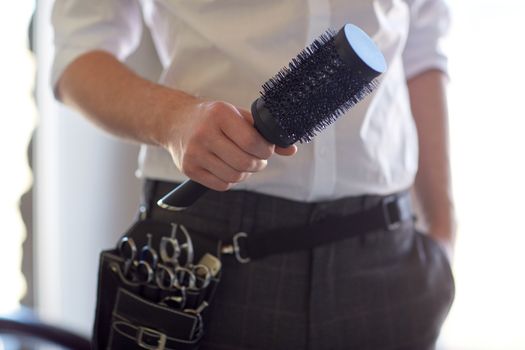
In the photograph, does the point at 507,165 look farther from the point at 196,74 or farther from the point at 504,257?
the point at 196,74

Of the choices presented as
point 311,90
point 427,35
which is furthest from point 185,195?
point 427,35

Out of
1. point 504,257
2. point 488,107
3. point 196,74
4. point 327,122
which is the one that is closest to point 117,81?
point 196,74

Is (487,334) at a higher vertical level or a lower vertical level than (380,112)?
lower

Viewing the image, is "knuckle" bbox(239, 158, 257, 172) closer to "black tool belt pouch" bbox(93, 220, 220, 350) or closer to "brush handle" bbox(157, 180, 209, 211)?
"brush handle" bbox(157, 180, 209, 211)

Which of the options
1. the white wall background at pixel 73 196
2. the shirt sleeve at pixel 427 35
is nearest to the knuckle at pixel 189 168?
the shirt sleeve at pixel 427 35

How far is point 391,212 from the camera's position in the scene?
0.67 meters

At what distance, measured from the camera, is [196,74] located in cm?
61

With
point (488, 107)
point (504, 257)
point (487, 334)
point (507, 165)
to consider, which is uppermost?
point (488, 107)

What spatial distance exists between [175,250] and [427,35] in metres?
0.47

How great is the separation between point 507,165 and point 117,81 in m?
0.83

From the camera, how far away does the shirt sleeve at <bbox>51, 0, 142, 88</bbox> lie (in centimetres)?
61

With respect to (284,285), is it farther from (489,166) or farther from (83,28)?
(489,166)

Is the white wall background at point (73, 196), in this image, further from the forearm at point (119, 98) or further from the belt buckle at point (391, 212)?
the belt buckle at point (391, 212)

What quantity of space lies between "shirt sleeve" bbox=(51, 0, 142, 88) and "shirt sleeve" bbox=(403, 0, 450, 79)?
40cm
